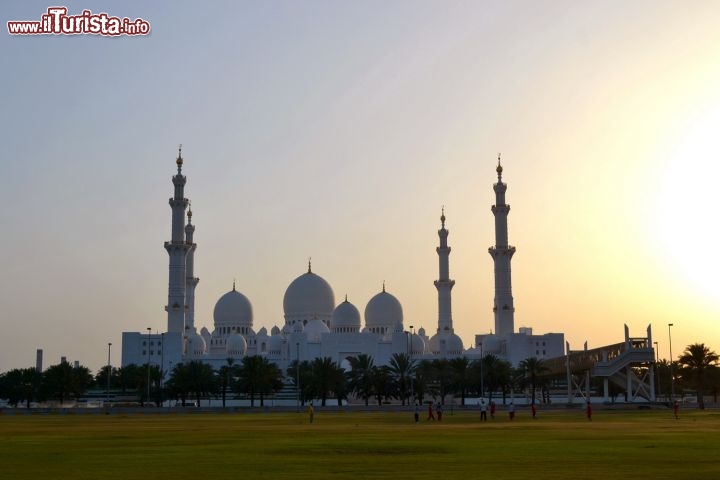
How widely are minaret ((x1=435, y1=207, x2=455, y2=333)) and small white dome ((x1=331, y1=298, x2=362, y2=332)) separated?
453 inches

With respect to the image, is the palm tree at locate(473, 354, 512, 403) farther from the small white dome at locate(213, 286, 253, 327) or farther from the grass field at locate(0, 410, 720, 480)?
the grass field at locate(0, 410, 720, 480)

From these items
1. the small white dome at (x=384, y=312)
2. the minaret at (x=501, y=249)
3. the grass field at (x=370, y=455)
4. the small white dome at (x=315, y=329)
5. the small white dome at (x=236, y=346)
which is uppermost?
the minaret at (x=501, y=249)

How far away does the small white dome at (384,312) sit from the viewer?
133 metres

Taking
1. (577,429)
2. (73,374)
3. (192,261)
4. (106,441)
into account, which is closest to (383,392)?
(73,374)

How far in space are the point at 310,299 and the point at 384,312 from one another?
1036 cm

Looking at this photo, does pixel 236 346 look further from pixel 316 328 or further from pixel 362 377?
pixel 362 377

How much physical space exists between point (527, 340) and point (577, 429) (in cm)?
9119

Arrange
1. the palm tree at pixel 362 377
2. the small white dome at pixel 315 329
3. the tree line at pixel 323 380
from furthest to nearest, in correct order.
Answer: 1. the small white dome at pixel 315 329
2. the palm tree at pixel 362 377
3. the tree line at pixel 323 380

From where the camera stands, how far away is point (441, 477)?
17.5 m

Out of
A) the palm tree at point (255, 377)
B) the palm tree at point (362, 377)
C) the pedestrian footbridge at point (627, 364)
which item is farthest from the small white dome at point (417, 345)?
the pedestrian footbridge at point (627, 364)

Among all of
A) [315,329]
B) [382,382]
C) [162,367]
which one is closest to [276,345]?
[315,329]

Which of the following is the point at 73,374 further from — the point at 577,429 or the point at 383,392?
the point at 577,429

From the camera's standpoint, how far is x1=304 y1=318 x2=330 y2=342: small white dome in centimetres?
12538

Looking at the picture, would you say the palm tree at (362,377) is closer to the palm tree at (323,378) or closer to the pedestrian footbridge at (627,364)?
the palm tree at (323,378)
